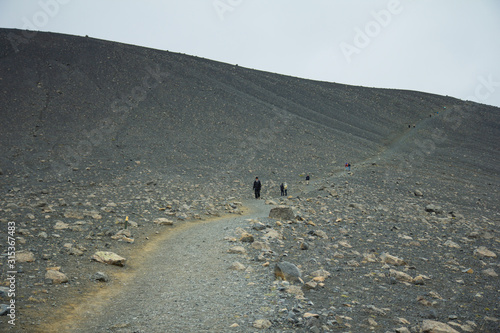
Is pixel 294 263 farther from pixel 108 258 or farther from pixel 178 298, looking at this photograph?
pixel 108 258

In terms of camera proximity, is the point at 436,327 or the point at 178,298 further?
the point at 178,298

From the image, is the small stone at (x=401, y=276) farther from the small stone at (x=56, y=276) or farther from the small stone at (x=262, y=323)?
the small stone at (x=56, y=276)

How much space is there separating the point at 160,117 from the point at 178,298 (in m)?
35.3

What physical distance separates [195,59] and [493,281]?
67.0 m

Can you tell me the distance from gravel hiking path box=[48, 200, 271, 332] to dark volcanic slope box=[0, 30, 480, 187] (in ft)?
51.2

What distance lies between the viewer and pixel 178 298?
6555 mm

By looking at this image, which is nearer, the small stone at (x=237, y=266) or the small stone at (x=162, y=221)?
the small stone at (x=237, y=266)

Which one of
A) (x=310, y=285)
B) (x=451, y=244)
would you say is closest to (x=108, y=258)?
(x=310, y=285)

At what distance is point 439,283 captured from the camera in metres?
7.70

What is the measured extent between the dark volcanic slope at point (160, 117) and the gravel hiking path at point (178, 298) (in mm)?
15611

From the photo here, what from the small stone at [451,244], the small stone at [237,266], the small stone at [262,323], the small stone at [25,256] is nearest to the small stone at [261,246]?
the small stone at [237,266]

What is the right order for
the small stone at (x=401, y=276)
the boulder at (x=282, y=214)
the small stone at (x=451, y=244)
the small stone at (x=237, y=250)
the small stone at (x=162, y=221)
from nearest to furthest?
the small stone at (x=401, y=276) → the small stone at (x=237, y=250) → the small stone at (x=451, y=244) → the small stone at (x=162, y=221) → the boulder at (x=282, y=214)

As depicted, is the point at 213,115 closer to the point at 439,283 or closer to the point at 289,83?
the point at 289,83

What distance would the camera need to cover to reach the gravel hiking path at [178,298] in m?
5.48
